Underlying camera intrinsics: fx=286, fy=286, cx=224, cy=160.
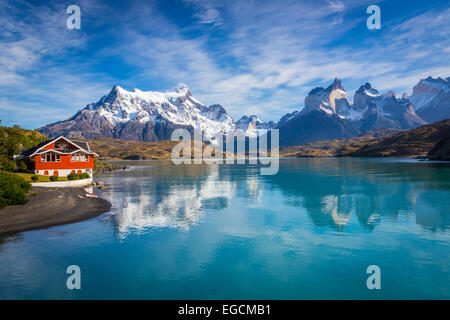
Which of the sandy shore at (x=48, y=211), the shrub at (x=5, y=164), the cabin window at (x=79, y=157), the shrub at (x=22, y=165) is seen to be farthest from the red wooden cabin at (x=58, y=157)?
the sandy shore at (x=48, y=211)

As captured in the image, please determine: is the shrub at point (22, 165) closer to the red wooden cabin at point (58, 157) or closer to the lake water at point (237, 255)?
the red wooden cabin at point (58, 157)

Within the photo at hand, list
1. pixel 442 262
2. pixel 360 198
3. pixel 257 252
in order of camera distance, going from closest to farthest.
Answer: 1. pixel 442 262
2. pixel 257 252
3. pixel 360 198

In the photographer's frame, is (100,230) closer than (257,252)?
No

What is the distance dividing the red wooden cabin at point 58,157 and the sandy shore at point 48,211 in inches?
1025

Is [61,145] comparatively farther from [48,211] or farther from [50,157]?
[48,211]

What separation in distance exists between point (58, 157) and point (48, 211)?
40.6 metres

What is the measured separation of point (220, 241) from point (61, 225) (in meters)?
17.9

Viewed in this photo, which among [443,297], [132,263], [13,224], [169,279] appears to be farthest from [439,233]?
[13,224]

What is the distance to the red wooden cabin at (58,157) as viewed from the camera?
2707 inches

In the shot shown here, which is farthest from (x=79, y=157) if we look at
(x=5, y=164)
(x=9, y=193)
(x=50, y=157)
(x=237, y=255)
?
(x=237, y=255)

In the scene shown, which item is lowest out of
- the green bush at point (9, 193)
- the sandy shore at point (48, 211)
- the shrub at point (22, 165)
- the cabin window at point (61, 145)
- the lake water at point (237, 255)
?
the lake water at point (237, 255)

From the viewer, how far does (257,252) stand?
24328 millimetres

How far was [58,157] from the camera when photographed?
71.1 metres
